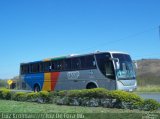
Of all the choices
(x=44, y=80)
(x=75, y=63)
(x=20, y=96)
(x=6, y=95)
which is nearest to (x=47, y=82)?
(x=44, y=80)

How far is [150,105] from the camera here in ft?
52.0

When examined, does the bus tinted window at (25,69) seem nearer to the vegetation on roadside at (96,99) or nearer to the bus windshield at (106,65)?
the bus windshield at (106,65)

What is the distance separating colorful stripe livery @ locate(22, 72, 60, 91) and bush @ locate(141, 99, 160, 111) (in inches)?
679

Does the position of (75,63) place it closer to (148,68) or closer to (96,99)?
(96,99)

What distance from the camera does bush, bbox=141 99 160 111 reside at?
15718 millimetres

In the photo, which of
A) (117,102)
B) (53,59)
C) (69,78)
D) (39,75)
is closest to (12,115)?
(117,102)

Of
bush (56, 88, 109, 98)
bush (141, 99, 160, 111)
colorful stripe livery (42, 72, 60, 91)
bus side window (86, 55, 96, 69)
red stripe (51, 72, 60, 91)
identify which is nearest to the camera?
bush (141, 99, 160, 111)

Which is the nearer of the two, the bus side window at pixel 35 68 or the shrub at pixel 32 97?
the shrub at pixel 32 97

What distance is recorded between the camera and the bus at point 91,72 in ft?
90.5

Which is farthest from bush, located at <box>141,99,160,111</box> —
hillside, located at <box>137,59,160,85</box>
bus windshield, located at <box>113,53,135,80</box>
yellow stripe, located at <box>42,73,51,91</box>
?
hillside, located at <box>137,59,160,85</box>

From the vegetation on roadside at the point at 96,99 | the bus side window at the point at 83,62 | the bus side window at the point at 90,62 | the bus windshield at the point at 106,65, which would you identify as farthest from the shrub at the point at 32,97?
the bus side window at the point at 83,62

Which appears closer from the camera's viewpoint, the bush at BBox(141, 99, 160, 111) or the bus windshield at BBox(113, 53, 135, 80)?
the bush at BBox(141, 99, 160, 111)

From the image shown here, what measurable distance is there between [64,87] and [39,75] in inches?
181

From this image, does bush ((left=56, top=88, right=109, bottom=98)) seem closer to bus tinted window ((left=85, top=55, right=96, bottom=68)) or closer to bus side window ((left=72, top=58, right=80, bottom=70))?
bus tinted window ((left=85, top=55, right=96, bottom=68))
